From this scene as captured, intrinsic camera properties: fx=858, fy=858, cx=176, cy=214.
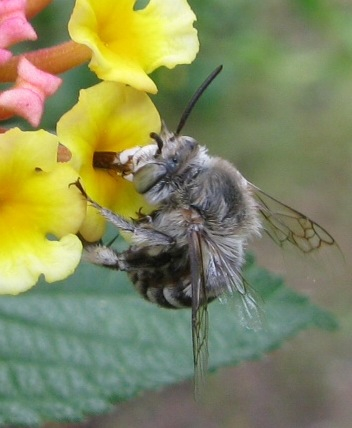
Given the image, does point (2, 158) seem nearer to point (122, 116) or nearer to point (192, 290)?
point (122, 116)

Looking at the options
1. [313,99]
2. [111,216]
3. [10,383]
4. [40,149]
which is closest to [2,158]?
[40,149]

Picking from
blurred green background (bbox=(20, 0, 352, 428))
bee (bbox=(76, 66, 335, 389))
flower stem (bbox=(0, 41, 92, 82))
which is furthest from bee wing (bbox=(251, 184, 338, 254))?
blurred green background (bbox=(20, 0, 352, 428))

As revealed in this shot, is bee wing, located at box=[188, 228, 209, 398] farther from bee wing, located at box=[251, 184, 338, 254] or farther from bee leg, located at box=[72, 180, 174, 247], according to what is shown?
bee wing, located at box=[251, 184, 338, 254]

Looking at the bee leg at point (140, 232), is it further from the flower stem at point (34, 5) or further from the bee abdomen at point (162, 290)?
the flower stem at point (34, 5)

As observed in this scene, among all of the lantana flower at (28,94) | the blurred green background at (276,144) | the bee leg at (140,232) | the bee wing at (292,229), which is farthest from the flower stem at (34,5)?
the blurred green background at (276,144)

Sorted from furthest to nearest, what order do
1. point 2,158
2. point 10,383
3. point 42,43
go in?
point 42,43, point 10,383, point 2,158

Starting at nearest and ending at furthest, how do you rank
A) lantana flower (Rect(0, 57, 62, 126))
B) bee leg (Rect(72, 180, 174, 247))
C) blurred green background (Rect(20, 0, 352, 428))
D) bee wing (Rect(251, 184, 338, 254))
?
1. lantana flower (Rect(0, 57, 62, 126))
2. bee leg (Rect(72, 180, 174, 247))
3. bee wing (Rect(251, 184, 338, 254))
4. blurred green background (Rect(20, 0, 352, 428))

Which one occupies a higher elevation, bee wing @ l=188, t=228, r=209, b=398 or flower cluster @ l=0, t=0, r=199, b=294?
flower cluster @ l=0, t=0, r=199, b=294
